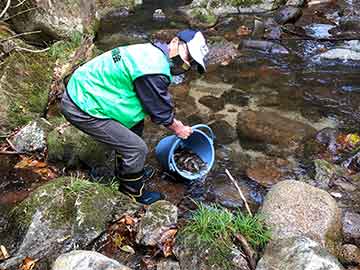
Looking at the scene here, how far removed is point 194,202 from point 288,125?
2036 millimetres

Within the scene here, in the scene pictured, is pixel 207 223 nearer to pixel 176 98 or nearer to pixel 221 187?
pixel 221 187

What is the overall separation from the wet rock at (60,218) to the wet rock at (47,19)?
12.6 ft

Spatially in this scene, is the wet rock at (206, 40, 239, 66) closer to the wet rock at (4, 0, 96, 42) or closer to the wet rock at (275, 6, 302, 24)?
the wet rock at (275, 6, 302, 24)

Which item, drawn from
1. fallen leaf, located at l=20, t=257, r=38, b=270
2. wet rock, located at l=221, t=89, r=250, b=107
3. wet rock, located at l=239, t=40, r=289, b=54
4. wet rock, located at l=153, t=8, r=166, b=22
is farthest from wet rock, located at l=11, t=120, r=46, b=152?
wet rock, located at l=153, t=8, r=166, b=22

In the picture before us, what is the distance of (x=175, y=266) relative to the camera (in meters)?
3.36

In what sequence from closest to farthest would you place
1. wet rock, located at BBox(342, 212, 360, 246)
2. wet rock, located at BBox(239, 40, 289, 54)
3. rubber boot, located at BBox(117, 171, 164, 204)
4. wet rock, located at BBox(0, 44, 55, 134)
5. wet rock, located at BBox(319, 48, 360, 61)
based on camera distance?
wet rock, located at BBox(342, 212, 360, 246)
rubber boot, located at BBox(117, 171, 164, 204)
wet rock, located at BBox(0, 44, 55, 134)
wet rock, located at BBox(319, 48, 360, 61)
wet rock, located at BBox(239, 40, 289, 54)

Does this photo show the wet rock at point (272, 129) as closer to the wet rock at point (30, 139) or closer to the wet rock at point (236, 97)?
the wet rock at point (236, 97)

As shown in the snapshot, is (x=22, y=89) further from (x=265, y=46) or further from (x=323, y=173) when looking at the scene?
(x=265, y=46)

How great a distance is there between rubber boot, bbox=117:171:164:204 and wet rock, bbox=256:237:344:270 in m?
1.39

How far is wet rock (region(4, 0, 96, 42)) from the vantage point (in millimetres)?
6766

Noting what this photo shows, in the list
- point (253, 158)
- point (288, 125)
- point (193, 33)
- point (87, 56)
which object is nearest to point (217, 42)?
point (87, 56)

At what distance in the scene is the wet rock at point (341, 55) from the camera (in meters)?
7.57

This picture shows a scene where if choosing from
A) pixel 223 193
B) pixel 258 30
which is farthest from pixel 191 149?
pixel 258 30

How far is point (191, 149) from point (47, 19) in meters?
3.47
